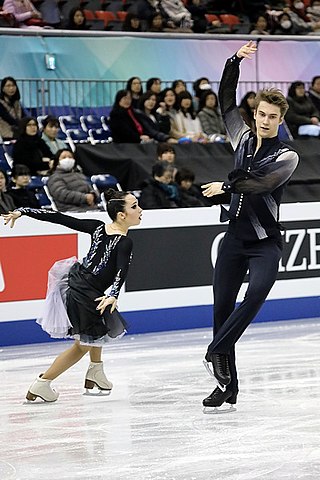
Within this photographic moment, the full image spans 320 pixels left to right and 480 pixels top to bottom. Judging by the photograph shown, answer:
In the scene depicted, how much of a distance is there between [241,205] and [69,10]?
28.4 ft

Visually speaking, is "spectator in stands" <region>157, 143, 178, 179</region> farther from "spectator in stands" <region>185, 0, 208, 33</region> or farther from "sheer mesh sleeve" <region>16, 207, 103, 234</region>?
"sheer mesh sleeve" <region>16, 207, 103, 234</region>

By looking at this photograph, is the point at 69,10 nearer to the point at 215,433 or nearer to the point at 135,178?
the point at 135,178

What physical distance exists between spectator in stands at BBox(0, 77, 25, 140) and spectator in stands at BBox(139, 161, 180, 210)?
69.4 inches

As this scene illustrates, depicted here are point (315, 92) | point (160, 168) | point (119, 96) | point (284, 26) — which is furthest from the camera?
point (284, 26)

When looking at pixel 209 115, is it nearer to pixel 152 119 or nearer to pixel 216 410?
pixel 152 119

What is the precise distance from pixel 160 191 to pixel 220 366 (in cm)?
481

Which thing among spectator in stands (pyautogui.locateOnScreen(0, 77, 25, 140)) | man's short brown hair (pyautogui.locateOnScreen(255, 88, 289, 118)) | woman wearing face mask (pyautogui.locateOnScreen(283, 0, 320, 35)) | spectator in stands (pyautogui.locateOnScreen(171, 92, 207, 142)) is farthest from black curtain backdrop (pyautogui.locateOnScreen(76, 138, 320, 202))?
man's short brown hair (pyautogui.locateOnScreen(255, 88, 289, 118))

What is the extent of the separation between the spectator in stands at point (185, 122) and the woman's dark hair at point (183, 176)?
1.69 meters

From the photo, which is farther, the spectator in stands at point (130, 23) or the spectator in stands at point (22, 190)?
the spectator in stands at point (130, 23)

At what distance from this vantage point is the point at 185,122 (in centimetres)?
1276

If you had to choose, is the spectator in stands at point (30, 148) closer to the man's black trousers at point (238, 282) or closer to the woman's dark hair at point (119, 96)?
the woman's dark hair at point (119, 96)

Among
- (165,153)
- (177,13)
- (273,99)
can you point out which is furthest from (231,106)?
(177,13)

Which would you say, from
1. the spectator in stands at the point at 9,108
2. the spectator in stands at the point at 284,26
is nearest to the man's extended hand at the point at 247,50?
the spectator in stands at the point at 9,108

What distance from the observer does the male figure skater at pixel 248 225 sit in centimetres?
558
